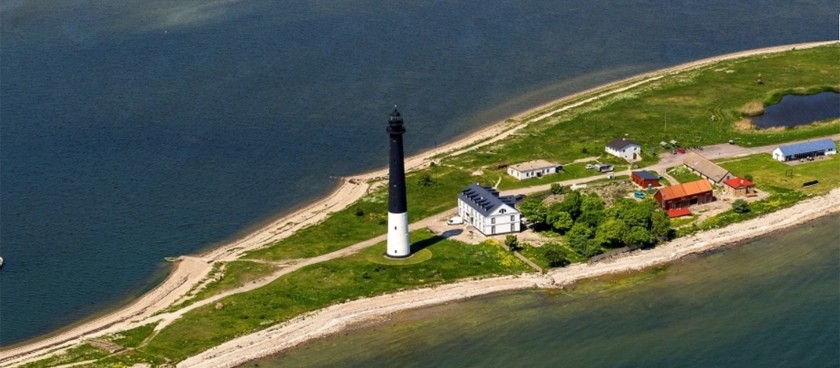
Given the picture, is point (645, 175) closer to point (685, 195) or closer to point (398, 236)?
point (685, 195)

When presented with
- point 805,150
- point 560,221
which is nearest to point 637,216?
point 560,221

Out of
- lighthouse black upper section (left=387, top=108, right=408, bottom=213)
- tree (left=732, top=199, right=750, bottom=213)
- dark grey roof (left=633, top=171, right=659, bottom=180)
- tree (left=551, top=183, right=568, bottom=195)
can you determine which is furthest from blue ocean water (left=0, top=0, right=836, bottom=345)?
tree (left=732, top=199, right=750, bottom=213)

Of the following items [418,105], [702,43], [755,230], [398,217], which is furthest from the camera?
[702,43]

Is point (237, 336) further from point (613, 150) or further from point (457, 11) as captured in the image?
point (457, 11)

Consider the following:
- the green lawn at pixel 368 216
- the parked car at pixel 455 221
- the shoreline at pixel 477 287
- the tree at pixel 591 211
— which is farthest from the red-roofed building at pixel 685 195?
the parked car at pixel 455 221

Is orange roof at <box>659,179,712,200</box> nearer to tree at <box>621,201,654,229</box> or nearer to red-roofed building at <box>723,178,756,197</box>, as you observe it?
red-roofed building at <box>723,178,756,197</box>

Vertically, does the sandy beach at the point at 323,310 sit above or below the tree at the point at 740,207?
below

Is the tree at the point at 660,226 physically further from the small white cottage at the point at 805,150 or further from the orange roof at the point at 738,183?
the small white cottage at the point at 805,150

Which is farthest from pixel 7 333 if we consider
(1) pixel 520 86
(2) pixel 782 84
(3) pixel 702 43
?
(3) pixel 702 43
